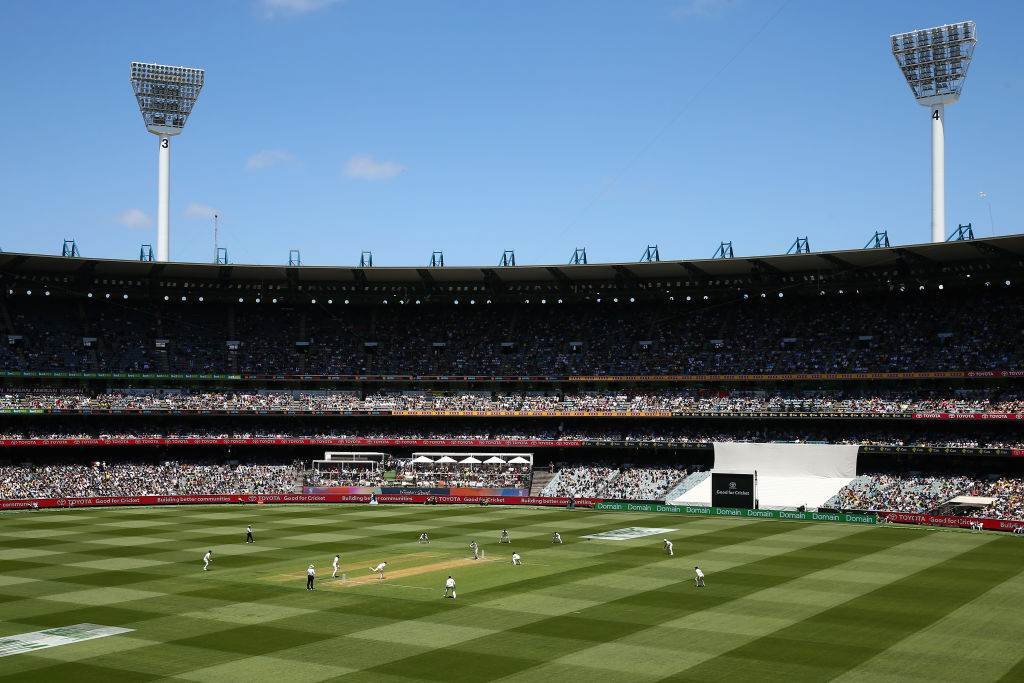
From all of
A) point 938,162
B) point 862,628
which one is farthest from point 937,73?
point 862,628

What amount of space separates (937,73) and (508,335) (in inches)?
1638

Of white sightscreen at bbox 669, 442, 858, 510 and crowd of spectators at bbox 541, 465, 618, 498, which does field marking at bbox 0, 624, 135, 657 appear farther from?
crowd of spectators at bbox 541, 465, 618, 498

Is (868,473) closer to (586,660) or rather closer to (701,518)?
(701,518)

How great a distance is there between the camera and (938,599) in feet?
112

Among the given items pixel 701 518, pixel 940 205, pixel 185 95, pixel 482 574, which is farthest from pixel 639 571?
pixel 185 95

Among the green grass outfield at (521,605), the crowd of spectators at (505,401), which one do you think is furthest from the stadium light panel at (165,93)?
the green grass outfield at (521,605)

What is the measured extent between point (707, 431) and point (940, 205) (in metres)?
25.0

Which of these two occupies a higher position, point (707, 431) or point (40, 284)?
point (40, 284)

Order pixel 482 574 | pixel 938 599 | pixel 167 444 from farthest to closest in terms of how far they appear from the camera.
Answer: pixel 167 444
pixel 482 574
pixel 938 599

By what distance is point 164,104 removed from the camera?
8356 centimetres

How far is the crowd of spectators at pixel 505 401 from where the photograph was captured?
70.0m

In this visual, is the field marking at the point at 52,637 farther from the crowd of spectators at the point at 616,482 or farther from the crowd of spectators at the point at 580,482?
the crowd of spectators at the point at 580,482

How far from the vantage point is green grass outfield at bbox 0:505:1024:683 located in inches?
995

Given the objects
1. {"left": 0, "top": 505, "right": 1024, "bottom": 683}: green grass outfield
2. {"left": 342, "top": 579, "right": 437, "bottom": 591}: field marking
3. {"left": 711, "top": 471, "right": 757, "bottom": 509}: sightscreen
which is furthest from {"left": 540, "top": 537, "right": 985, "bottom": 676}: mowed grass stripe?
{"left": 711, "top": 471, "right": 757, "bottom": 509}: sightscreen
